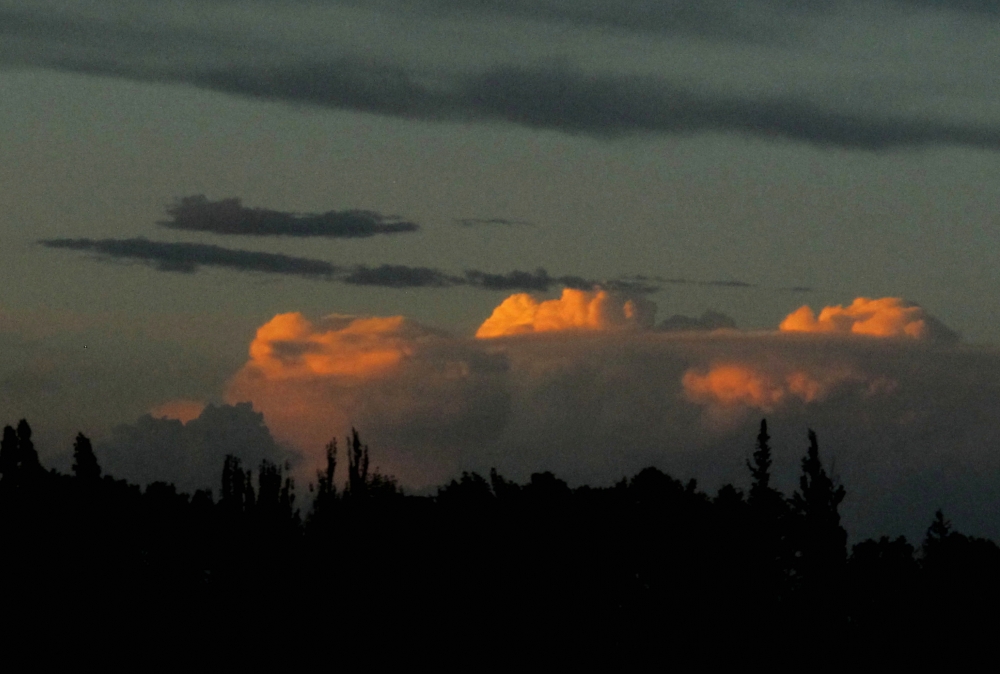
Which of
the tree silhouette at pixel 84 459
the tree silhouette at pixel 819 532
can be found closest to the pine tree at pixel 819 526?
the tree silhouette at pixel 819 532

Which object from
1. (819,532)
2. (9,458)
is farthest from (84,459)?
(819,532)

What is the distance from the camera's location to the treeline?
80.4 metres

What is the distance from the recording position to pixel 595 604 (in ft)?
282

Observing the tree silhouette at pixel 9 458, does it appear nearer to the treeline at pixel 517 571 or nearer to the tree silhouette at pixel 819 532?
the treeline at pixel 517 571

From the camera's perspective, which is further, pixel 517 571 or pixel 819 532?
pixel 517 571

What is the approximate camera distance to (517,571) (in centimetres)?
8856

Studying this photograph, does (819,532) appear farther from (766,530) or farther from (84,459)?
(84,459)

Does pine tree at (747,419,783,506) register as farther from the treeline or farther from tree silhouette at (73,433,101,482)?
tree silhouette at (73,433,101,482)

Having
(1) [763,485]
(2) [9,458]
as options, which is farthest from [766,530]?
(2) [9,458]

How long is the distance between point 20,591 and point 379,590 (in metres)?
17.5

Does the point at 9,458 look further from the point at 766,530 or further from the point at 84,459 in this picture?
the point at 766,530

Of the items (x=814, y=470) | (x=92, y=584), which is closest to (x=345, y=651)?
(x=92, y=584)

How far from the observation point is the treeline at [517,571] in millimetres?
80375

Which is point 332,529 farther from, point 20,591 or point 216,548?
point 20,591
